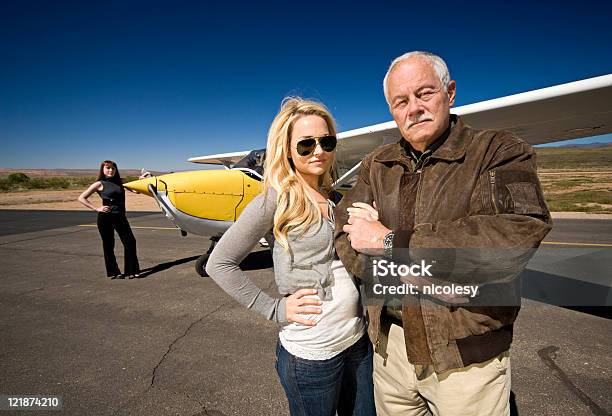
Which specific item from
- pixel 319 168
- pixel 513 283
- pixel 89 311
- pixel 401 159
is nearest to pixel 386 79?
pixel 401 159

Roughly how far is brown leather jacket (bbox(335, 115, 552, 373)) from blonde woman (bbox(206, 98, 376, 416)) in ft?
0.50

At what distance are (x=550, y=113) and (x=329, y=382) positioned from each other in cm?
424

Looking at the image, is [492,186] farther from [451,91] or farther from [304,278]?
[304,278]

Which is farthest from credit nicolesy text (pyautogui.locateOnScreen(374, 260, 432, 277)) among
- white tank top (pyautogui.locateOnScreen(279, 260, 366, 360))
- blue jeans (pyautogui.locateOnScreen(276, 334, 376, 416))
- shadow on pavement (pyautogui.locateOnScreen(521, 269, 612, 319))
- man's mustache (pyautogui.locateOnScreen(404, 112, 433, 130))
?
shadow on pavement (pyautogui.locateOnScreen(521, 269, 612, 319))

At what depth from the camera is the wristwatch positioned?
3.59 feet

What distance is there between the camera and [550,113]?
3842 mm

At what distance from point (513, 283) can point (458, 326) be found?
24cm

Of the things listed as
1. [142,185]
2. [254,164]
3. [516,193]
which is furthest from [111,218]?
[516,193]

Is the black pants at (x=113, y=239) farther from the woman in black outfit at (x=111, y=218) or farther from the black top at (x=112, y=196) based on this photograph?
the black top at (x=112, y=196)

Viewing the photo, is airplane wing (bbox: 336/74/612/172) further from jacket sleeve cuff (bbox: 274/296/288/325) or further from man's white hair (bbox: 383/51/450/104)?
jacket sleeve cuff (bbox: 274/296/288/325)

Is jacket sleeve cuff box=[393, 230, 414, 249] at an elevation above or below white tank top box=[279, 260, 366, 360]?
above

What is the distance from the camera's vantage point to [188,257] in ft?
22.8

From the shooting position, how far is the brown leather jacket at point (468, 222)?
3.16 ft

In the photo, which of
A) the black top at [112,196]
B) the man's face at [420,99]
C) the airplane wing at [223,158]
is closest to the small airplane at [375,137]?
the black top at [112,196]
